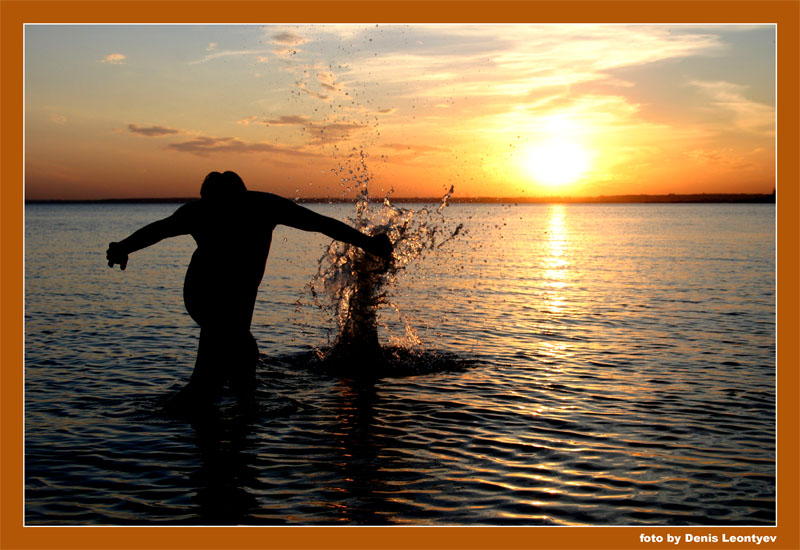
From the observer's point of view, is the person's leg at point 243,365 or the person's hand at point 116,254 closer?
the person's hand at point 116,254

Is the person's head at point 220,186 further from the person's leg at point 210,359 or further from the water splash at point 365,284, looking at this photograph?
the water splash at point 365,284

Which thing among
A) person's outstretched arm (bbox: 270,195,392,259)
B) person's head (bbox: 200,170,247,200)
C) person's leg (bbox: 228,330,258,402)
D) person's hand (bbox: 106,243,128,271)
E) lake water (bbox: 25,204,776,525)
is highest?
person's head (bbox: 200,170,247,200)

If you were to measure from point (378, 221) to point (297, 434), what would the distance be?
6.91 metres

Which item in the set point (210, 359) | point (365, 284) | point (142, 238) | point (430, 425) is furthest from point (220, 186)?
point (365, 284)

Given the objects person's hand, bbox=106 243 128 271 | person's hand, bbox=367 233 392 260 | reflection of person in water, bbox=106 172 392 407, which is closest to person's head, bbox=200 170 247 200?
reflection of person in water, bbox=106 172 392 407

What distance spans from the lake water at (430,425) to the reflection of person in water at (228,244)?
4.20ft

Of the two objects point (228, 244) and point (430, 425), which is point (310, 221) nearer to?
point (228, 244)

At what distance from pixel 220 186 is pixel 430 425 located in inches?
156

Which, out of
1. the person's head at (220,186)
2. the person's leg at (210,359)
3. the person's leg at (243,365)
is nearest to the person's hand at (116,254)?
the person's head at (220,186)

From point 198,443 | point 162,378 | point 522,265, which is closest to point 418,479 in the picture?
point 198,443

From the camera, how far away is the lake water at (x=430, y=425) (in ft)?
22.1

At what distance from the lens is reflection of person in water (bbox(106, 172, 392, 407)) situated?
7.91 metres

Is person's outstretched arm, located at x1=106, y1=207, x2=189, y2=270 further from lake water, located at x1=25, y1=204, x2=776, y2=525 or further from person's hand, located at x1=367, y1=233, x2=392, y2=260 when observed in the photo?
lake water, located at x1=25, y1=204, x2=776, y2=525

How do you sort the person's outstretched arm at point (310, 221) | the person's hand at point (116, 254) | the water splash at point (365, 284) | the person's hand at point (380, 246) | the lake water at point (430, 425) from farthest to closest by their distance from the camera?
the water splash at point (365, 284) < the person's hand at point (380, 246) < the person's outstretched arm at point (310, 221) < the person's hand at point (116, 254) < the lake water at point (430, 425)
